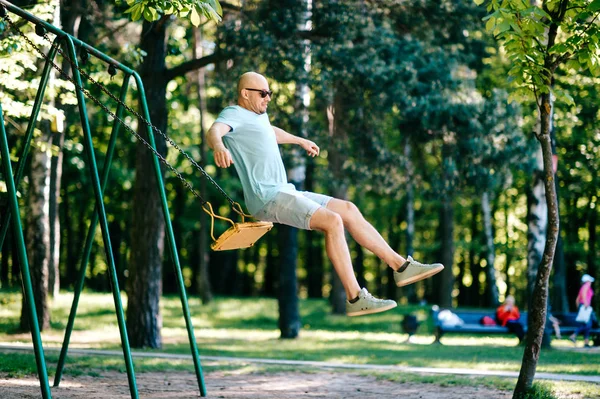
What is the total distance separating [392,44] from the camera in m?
15.4

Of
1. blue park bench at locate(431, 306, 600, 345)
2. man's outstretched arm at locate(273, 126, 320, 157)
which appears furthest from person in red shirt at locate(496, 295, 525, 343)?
man's outstretched arm at locate(273, 126, 320, 157)

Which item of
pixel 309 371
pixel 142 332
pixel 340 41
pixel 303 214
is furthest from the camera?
pixel 340 41

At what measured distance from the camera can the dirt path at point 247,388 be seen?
312 inches

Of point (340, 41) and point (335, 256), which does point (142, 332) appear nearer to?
point (340, 41)

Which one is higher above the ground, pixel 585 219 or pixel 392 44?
pixel 392 44

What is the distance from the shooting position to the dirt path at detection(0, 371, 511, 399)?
7.93 meters

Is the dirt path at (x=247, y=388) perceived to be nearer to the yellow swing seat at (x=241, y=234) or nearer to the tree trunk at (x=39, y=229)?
the yellow swing seat at (x=241, y=234)

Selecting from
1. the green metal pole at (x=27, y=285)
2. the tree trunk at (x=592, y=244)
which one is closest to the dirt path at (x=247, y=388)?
the green metal pole at (x=27, y=285)

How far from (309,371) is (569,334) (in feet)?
26.8

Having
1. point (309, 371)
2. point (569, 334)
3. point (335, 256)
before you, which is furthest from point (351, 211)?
point (569, 334)

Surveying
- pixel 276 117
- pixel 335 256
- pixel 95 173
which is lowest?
pixel 335 256

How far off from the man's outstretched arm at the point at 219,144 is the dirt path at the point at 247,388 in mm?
3016

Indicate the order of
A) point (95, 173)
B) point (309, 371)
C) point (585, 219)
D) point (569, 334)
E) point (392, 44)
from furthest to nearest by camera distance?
point (585, 219) → point (569, 334) → point (392, 44) → point (309, 371) → point (95, 173)

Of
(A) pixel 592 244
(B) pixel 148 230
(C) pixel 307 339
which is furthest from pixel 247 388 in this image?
(A) pixel 592 244
